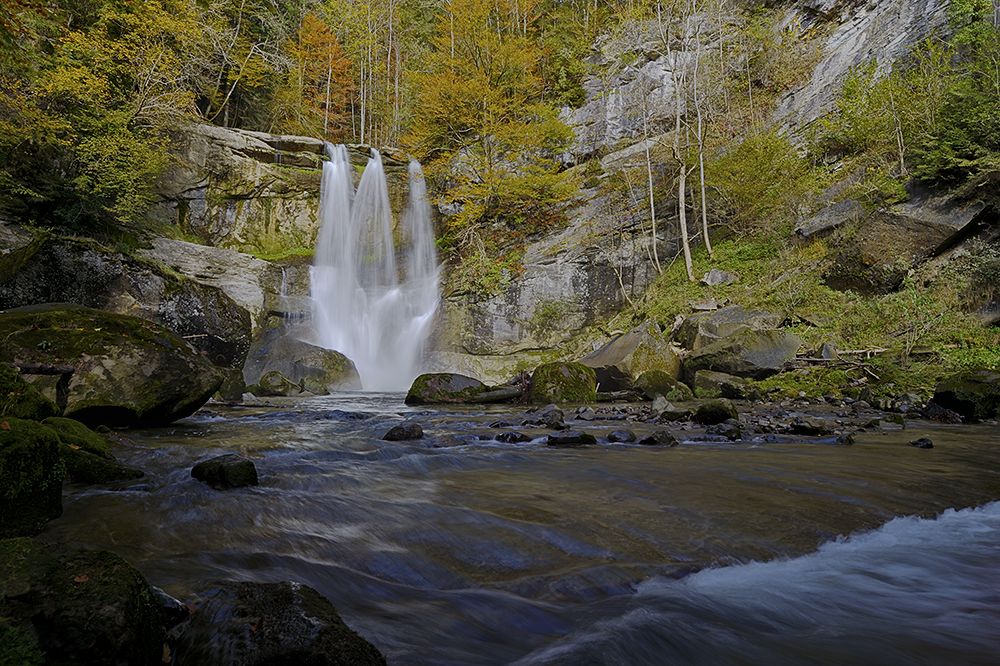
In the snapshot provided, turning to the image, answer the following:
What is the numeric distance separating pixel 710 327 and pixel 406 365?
1020 cm

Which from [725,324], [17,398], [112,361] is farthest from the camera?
[725,324]

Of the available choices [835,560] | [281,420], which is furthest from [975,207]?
[281,420]

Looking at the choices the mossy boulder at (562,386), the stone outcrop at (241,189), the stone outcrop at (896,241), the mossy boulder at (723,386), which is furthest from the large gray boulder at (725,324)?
the stone outcrop at (241,189)

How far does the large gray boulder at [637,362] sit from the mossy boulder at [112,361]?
8.92m

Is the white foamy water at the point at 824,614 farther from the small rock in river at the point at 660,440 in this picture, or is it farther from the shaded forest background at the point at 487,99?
the shaded forest background at the point at 487,99

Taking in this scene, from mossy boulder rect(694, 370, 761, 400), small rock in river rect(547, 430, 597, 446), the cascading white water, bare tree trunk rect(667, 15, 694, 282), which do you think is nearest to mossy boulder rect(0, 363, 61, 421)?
small rock in river rect(547, 430, 597, 446)

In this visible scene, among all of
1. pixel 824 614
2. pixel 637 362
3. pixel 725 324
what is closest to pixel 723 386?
pixel 725 324

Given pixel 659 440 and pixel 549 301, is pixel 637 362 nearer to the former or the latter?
pixel 549 301

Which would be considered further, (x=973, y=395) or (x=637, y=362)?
(x=637, y=362)

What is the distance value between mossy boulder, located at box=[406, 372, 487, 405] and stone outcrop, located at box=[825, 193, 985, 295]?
961cm

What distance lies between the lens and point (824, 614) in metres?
2.03

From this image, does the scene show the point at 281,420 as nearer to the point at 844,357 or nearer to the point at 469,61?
the point at 844,357

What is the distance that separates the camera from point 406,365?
1734 centimetres

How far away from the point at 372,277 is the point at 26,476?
19.0 metres
